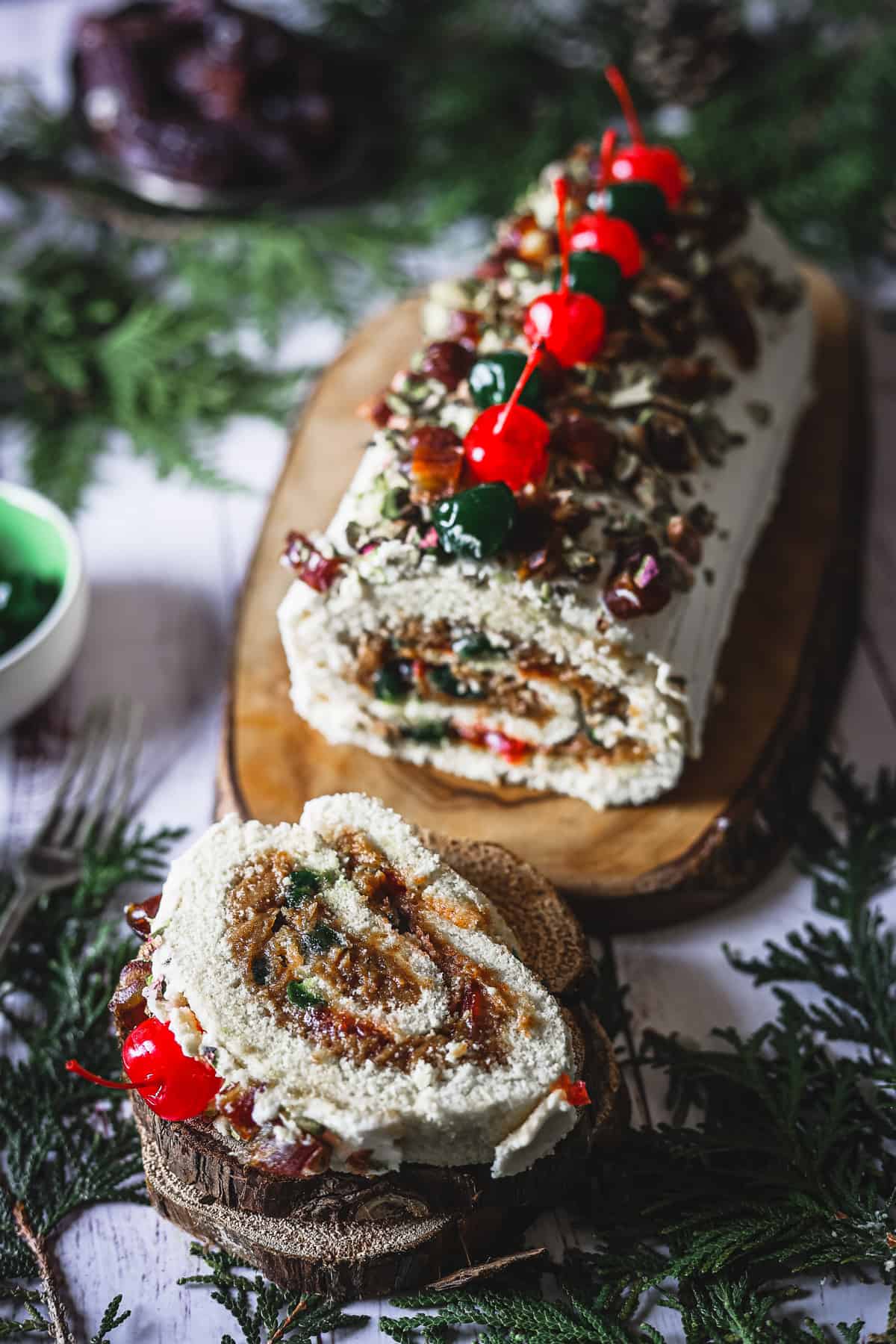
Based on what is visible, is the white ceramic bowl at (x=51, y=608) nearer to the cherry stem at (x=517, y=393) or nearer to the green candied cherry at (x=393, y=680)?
the green candied cherry at (x=393, y=680)

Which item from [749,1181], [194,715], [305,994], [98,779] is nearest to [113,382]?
[194,715]

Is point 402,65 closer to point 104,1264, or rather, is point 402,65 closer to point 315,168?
point 315,168

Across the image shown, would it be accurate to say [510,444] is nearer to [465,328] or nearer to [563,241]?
[465,328]

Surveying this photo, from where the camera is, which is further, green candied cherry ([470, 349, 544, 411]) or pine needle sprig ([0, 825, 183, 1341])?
green candied cherry ([470, 349, 544, 411])

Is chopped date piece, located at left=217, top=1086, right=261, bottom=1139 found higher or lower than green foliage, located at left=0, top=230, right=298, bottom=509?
higher

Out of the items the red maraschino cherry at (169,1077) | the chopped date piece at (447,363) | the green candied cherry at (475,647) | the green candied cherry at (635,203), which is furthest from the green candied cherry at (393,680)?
the green candied cherry at (635,203)

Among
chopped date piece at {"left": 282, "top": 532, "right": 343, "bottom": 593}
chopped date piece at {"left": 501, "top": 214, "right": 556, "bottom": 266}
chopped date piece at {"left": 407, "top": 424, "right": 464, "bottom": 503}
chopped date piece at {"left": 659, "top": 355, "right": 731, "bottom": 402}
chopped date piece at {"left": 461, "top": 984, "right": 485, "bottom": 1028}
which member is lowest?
chopped date piece at {"left": 461, "top": 984, "right": 485, "bottom": 1028}

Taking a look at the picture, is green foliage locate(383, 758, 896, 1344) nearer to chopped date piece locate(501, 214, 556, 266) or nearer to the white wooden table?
the white wooden table

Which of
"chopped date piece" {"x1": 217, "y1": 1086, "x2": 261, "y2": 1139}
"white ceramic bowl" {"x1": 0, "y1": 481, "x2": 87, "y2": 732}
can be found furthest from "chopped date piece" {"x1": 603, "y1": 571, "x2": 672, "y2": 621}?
"white ceramic bowl" {"x1": 0, "y1": 481, "x2": 87, "y2": 732}
